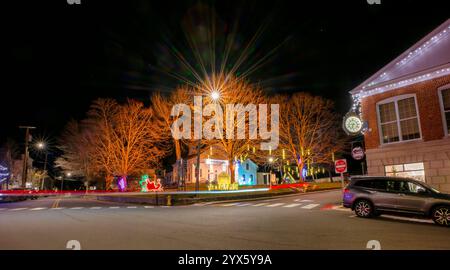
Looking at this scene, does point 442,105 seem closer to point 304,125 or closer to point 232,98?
point 232,98

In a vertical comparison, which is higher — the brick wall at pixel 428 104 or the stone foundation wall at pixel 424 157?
the brick wall at pixel 428 104

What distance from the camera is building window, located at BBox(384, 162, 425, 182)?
17.6 meters

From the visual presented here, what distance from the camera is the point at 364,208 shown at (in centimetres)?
1305

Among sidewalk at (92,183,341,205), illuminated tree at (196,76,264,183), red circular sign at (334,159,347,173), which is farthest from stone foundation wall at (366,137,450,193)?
illuminated tree at (196,76,264,183)

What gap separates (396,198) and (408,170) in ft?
23.6

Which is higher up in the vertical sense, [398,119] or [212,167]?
[398,119]

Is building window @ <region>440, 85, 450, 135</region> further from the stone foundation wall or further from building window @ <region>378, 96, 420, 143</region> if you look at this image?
building window @ <region>378, 96, 420, 143</region>

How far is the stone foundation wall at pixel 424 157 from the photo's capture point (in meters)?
16.7

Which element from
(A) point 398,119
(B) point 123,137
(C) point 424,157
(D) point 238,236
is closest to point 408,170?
(C) point 424,157

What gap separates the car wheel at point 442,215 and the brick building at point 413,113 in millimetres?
7023

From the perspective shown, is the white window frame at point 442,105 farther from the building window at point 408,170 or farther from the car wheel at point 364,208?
the car wheel at point 364,208

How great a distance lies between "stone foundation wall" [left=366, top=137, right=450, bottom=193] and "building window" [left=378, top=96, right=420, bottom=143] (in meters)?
0.63

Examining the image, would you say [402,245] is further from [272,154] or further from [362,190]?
[272,154]

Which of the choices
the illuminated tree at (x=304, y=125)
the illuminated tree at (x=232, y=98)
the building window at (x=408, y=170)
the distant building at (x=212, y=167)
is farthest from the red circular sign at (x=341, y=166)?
the distant building at (x=212, y=167)
